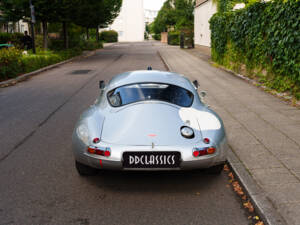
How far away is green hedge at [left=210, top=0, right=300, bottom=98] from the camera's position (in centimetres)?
880

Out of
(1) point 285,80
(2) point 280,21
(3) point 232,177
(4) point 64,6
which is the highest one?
(4) point 64,6

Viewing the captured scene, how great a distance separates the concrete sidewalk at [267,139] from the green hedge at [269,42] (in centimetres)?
72

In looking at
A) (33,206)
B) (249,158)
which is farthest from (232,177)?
(33,206)

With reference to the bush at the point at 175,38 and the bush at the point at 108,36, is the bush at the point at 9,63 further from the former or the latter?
the bush at the point at 108,36

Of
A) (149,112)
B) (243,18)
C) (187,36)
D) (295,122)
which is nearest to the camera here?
(149,112)

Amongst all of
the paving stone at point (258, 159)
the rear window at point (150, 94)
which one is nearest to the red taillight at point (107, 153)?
the rear window at point (150, 94)

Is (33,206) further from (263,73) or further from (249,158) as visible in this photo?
(263,73)

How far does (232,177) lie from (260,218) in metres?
1.14

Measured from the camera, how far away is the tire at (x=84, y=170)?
14.6ft

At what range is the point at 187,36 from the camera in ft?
132

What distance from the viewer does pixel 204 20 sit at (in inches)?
1366

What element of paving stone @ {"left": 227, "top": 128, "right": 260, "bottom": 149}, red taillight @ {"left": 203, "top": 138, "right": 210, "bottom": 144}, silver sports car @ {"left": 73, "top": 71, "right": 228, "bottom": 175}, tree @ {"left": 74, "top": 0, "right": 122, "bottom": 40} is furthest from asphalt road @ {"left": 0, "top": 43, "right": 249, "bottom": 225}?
tree @ {"left": 74, "top": 0, "right": 122, "bottom": 40}

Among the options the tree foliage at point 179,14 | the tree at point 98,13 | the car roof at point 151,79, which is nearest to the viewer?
the car roof at point 151,79

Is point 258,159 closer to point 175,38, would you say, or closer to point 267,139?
point 267,139
